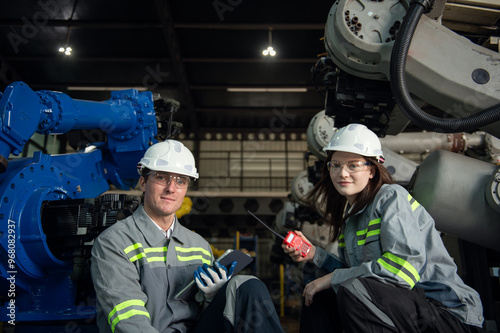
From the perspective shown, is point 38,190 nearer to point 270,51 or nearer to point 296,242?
point 296,242

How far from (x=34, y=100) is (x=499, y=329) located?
11.0 ft

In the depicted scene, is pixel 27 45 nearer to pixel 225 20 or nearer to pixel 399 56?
pixel 225 20

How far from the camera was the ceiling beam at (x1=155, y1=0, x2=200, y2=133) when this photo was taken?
8900 mm

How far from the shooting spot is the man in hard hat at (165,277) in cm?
166

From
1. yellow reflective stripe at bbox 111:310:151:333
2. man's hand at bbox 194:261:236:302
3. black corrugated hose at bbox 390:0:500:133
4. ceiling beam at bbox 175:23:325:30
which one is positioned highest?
ceiling beam at bbox 175:23:325:30

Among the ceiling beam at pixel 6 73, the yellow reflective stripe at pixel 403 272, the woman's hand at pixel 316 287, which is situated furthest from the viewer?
the ceiling beam at pixel 6 73

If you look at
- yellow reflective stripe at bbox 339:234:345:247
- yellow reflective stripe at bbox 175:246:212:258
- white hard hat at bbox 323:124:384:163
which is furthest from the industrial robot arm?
yellow reflective stripe at bbox 175:246:212:258

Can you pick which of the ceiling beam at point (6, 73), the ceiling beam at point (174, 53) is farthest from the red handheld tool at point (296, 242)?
the ceiling beam at point (6, 73)

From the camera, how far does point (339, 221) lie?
7.65ft

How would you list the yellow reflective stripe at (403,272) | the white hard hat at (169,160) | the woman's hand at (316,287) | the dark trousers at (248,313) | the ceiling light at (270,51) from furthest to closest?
the ceiling light at (270,51)
the white hard hat at (169,160)
the woman's hand at (316,287)
the yellow reflective stripe at (403,272)
the dark trousers at (248,313)

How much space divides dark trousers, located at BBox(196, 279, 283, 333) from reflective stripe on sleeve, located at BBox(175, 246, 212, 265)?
343 millimetres

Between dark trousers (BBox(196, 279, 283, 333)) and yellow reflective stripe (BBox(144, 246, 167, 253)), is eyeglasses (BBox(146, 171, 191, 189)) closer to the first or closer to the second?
yellow reflective stripe (BBox(144, 246, 167, 253))

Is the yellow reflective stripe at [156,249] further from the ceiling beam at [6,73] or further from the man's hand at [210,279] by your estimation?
the ceiling beam at [6,73]

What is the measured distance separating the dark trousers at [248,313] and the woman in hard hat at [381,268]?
0.32m
